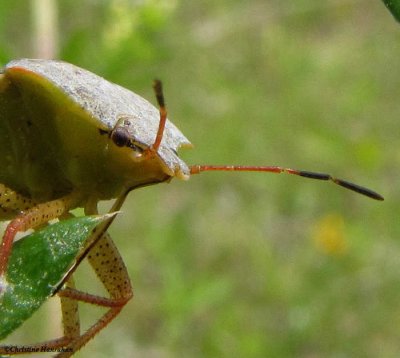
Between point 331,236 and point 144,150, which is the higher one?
point 144,150

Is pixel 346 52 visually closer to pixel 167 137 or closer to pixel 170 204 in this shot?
pixel 170 204

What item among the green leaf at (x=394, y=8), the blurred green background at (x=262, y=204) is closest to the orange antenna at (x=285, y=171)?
the green leaf at (x=394, y=8)

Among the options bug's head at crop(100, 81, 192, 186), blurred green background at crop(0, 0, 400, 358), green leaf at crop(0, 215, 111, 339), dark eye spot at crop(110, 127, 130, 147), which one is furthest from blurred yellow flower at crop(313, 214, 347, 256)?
green leaf at crop(0, 215, 111, 339)

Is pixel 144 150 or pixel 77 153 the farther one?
pixel 77 153

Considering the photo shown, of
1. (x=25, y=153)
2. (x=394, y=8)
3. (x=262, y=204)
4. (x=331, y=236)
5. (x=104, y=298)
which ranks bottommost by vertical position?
(x=262, y=204)

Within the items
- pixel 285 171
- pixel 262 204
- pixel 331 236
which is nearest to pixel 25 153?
pixel 285 171

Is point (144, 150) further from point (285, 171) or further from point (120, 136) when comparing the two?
point (285, 171)

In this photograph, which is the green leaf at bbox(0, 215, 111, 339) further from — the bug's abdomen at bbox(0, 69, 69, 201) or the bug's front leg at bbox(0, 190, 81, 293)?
the bug's abdomen at bbox(0, 69, 69, 201)
